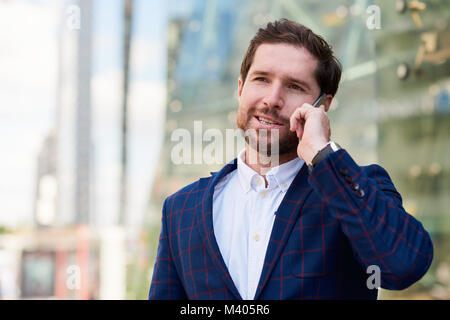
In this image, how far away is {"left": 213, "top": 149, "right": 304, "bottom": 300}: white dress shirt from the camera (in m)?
1.28

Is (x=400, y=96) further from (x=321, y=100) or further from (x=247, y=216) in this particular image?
(x=247, y=216)

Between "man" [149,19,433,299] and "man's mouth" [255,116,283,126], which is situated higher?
"man's mouth" [255,116,283,126]

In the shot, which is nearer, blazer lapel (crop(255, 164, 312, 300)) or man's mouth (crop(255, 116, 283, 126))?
blazer lapel (crop(255, 164, 312, 300))

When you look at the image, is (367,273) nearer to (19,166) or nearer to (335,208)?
(335,208)

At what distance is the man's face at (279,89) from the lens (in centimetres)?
134

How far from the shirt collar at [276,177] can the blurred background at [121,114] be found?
12.9ft

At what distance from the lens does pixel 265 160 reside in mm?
1412

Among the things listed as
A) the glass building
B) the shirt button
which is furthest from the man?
the glass building

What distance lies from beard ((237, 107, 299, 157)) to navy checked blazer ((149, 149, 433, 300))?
0.07m

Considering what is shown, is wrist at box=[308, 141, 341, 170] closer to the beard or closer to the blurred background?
A: the beard

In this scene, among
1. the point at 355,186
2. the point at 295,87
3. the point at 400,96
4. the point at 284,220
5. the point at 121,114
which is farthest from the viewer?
the point at 121,114

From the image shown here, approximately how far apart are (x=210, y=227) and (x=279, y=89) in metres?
0.36

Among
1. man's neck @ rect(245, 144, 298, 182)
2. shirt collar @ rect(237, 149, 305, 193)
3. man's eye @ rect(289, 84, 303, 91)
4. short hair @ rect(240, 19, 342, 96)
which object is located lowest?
shirt collar @ rect(237, 149, 305, 193)

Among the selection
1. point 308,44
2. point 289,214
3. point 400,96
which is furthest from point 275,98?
point 400,96
